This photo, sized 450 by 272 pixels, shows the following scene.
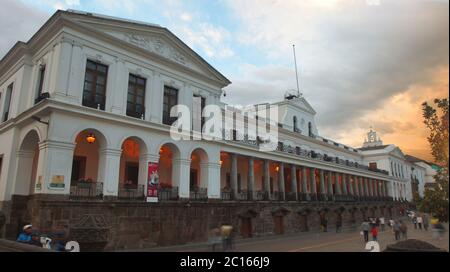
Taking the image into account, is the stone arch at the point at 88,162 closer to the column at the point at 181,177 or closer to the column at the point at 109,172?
the column at the point at 109,172

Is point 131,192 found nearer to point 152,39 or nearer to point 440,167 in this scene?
point 152,39

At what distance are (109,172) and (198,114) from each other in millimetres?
7737

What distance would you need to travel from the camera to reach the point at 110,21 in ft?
58.4

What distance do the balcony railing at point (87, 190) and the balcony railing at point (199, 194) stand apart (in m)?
6.09

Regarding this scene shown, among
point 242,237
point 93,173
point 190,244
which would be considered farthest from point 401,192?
point 93,173

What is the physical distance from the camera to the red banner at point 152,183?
59.2 ft

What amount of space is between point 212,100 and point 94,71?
8772mm

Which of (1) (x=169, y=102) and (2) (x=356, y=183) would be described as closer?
(1) (x=169, y=102)

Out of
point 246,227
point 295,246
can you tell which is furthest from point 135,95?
point 295,246

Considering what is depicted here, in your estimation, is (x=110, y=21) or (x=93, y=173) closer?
(x=110, y=21)

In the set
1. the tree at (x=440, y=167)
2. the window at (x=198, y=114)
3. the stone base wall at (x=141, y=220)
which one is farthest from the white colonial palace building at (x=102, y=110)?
the tree at (x=440, y=167)

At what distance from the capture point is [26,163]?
17.7 meters
